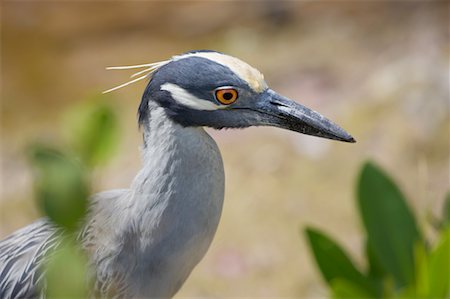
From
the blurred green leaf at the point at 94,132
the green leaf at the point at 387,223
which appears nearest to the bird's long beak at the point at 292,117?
the green leaf at the point at 387,223

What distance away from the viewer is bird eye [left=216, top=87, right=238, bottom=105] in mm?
2285

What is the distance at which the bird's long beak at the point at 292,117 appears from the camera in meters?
2.34

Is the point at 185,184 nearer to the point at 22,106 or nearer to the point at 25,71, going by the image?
the point at 22,106

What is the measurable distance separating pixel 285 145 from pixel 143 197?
9.12ft

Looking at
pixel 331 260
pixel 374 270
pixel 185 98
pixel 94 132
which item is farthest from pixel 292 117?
pixel 94 132

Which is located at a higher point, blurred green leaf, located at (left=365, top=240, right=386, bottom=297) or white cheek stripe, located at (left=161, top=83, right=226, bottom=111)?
white cheek stripe, located at (left=161, top=83, right=226, bottom=111)

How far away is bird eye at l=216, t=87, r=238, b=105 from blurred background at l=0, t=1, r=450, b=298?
98 centimetres

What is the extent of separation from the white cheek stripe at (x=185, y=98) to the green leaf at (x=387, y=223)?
673mm

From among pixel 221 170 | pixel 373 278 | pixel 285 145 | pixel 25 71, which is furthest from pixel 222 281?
pixel 25 71

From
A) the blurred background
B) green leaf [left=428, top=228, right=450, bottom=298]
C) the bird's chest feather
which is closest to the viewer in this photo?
green leaf [left=428, top=228, right=450, bottom=298]

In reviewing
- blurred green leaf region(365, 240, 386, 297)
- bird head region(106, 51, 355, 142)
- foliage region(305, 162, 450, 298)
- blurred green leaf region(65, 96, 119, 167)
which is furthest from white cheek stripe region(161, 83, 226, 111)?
blurred green leaf region(65, 96, 119, 167)

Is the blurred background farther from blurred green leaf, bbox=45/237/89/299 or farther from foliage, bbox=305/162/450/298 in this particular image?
blurred green leaf, bbox=45/237/89/299

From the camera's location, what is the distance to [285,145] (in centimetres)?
514

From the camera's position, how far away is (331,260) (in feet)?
8.71
